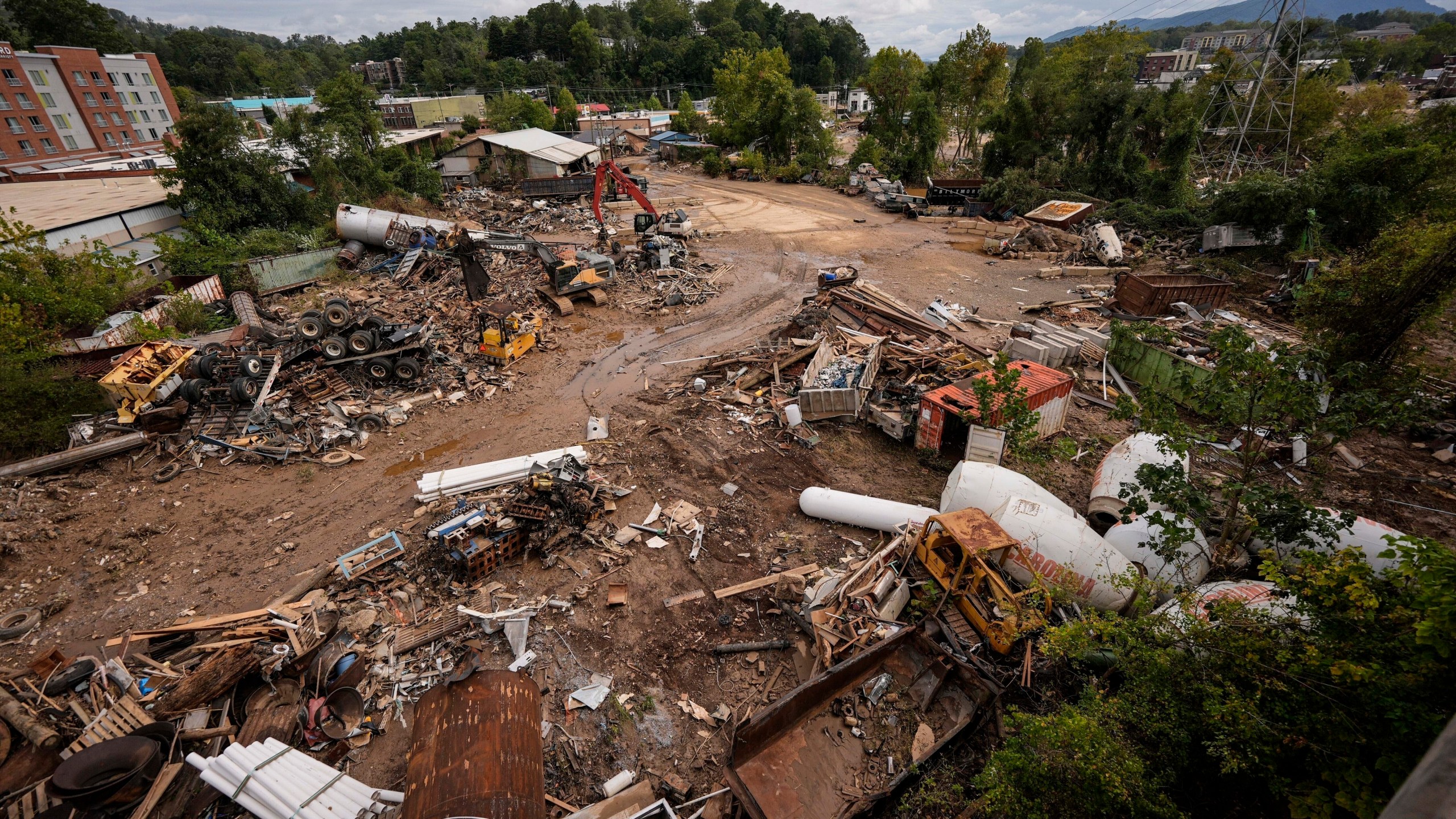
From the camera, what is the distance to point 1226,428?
11938 millimetres

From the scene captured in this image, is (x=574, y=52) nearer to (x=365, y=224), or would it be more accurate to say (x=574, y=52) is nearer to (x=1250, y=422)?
(x=365, y=224)

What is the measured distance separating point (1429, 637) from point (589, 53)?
95.5 metres

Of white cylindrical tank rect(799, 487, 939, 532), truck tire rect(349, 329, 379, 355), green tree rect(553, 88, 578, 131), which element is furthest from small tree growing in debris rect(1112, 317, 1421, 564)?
green tree rect(553, 88, 578, 131)

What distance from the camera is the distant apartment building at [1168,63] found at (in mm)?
92062

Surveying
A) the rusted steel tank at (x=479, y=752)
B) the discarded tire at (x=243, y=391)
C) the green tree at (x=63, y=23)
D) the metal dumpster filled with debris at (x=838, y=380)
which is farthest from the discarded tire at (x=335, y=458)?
the green tree at (x=63, y=23)


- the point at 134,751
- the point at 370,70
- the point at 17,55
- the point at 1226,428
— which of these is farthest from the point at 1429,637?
the point at 370,70

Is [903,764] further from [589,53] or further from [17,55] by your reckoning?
[589,53]

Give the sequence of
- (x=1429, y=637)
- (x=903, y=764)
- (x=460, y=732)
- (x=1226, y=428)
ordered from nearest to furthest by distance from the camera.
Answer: (x=1429, y=637)
(x=460, y=732)
(x=903, y=764)
(x=1226, y=428)

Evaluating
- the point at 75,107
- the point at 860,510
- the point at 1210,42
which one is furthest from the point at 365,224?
the point at 1210,42

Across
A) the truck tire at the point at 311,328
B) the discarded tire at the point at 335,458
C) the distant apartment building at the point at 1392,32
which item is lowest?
the discarded tire at the point at 335,458

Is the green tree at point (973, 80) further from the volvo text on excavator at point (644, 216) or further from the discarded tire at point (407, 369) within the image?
the discarded tire at point (407, 369)

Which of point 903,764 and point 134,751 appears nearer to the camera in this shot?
point 134,751

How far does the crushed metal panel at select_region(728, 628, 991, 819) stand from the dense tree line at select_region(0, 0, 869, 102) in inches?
3421

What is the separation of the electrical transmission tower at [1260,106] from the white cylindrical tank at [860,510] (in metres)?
27.3
